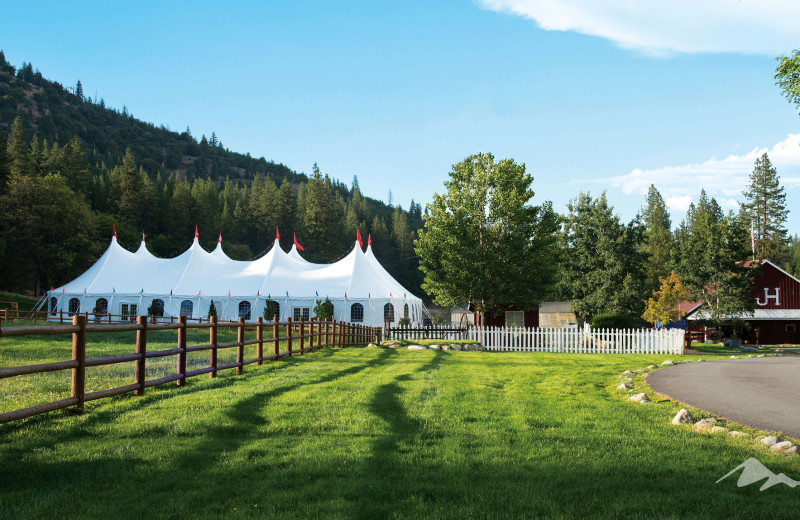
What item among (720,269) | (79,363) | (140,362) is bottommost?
(140,362)

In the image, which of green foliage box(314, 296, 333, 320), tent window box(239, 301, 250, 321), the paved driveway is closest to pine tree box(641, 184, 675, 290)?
green foliage box(314, 296, 333, 320)

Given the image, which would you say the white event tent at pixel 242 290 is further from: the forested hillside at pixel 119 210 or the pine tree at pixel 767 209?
the pine tree at pixel 767 209

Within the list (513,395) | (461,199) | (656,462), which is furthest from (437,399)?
(461,199)

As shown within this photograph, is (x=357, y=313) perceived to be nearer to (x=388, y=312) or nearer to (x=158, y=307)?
(x=388, y=312)

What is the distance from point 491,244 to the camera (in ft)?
103

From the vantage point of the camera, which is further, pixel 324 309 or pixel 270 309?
pixel 270 309

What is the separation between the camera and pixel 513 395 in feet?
29.5

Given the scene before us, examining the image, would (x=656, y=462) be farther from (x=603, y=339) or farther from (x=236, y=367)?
(x=603, y=339)

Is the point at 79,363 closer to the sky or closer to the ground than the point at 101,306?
closer to the sky

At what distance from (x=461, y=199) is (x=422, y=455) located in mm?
27954

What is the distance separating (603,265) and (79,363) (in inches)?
1626

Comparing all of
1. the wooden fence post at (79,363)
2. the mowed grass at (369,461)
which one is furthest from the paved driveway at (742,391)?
the wooden fence post at (79,363)

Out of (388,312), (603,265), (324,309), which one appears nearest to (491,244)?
(388,312)

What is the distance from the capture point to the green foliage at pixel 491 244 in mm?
30719
